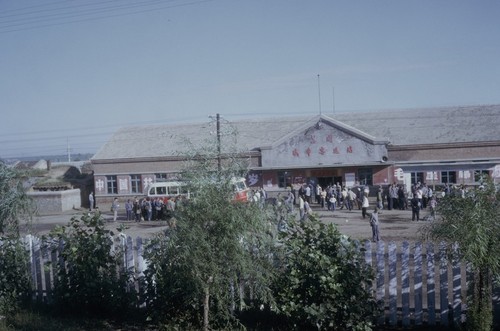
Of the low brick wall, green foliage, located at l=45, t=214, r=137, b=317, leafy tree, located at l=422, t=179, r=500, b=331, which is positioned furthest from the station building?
leafy tree, located at l=422, t=179, r=500, b=331

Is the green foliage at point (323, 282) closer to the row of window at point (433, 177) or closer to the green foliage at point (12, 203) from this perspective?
the green foliage at point (12, 203)

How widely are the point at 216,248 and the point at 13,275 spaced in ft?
14.9

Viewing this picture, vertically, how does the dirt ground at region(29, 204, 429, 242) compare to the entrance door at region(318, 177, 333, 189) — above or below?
below

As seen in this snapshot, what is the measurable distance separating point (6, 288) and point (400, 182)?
2741cm

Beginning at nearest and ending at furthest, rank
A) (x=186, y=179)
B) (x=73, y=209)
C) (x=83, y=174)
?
(x=186, y=179)
(x=73, y=209)
(x=83, y=174)

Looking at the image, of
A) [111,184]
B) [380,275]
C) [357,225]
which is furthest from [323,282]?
[111,184]

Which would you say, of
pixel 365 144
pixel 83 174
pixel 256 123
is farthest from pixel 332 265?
pixel 83 174

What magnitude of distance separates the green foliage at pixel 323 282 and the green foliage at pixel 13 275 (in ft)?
15.8

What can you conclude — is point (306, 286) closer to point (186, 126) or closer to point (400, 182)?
point (400, 182)

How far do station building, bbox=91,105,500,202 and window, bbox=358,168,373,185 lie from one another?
68 millimetres

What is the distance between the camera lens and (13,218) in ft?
27.8

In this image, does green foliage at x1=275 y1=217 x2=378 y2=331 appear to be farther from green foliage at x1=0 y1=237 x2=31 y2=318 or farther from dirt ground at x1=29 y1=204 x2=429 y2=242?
dirt ground at x1=29 y1=204 x2=429 y2=242

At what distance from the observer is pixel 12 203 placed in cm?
836

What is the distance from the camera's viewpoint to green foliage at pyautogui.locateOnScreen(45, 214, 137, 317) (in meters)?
7.69
